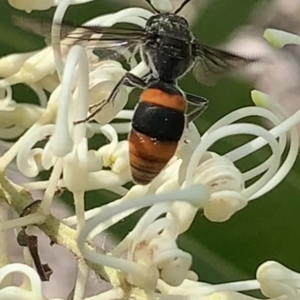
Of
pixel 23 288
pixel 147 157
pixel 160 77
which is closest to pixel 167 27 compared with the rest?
pixel 160 77

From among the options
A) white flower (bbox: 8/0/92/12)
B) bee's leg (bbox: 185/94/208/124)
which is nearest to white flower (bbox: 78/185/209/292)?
bee's leg (bbox: 185/94/208/124)

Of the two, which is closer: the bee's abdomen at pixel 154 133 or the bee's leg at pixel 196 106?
the bee's abdomen at pixel 154 133

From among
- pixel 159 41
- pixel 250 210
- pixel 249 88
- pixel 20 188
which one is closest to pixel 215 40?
pixel 249 88

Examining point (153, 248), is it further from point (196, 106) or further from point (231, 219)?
point (231, 219)

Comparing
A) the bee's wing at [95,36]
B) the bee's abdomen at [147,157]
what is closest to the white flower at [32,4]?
the bee's wing at [95,36]

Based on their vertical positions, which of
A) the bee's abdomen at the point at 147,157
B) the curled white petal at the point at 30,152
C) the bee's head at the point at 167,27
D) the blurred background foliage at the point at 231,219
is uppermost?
the bee's head at the point at 167,27

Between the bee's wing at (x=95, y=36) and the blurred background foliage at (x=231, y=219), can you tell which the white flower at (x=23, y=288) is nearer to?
the bee's wing at (x=95, y=36)
